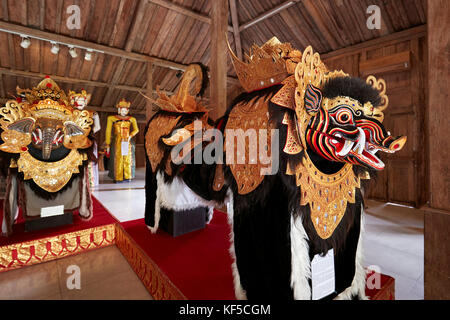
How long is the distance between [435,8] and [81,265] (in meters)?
3.28

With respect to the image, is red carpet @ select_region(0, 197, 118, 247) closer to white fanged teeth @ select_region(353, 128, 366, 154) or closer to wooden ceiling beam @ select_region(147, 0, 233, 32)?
white fanged teeth @ select_region(353, 128, 366, 154)

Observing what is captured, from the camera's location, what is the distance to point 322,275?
1.09 meters

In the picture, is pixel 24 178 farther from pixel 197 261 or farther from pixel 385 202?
pixel 385 202

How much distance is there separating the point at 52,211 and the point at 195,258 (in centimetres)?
176

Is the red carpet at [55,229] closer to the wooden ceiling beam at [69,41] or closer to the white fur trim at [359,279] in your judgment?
the white fur trim at [359,279]

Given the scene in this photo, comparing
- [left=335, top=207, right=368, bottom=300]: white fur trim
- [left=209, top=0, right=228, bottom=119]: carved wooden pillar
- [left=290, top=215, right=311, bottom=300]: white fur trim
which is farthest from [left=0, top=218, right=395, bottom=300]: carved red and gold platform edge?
[left=209, top=0, right=228, bottom=119]: carved wooden pillar

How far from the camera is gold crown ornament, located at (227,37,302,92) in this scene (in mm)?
1004

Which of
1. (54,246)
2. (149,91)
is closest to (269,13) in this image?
(149,91)

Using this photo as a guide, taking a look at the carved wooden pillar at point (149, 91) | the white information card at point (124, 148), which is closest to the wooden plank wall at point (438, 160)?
the carved wooden pillar at point (149, 91)

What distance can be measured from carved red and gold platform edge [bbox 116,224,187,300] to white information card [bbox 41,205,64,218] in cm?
73

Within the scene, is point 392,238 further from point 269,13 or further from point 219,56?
point 269,13

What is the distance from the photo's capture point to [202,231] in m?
2.29

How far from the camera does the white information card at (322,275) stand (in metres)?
1.05
